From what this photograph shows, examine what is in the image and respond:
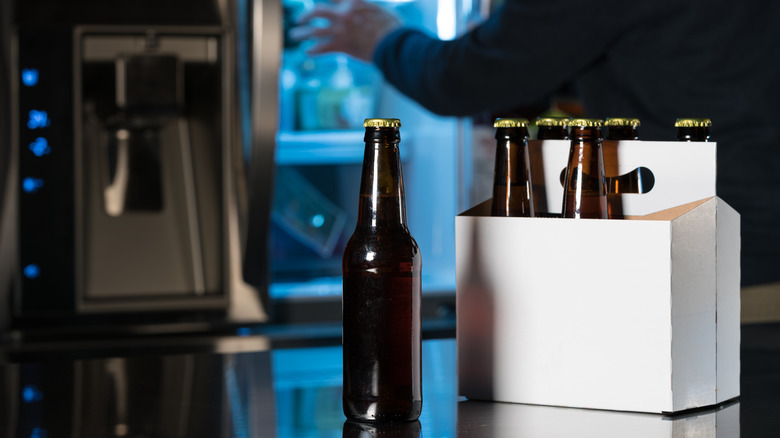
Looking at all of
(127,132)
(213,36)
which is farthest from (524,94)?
(127,132)

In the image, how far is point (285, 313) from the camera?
7.78 ft

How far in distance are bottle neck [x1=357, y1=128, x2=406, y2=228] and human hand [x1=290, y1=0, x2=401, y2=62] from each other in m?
1.67

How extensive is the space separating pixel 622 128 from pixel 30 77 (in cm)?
160

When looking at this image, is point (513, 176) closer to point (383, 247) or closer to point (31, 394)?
point (383, 247)

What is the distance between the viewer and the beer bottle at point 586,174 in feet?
2.89

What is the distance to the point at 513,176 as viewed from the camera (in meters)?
0.92

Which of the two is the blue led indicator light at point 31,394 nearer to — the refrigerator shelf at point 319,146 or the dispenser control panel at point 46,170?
the dispenser control panel at point 46,170

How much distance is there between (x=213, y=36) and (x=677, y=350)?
5.47 feet

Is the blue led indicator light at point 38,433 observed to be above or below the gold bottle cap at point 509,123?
below

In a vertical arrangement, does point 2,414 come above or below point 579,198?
below

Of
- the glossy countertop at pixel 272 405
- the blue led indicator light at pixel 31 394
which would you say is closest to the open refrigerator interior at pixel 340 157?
the glossy countertop at pixel 272 405

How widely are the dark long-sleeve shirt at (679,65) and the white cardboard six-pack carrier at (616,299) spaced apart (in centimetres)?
88

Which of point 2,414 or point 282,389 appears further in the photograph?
point 282,389

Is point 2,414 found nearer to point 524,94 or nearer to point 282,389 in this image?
point 282,389
